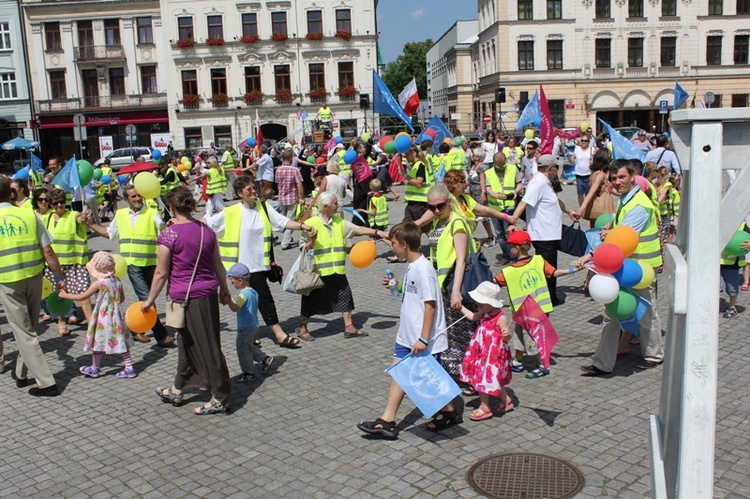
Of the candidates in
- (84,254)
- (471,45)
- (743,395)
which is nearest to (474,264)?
(743,395)

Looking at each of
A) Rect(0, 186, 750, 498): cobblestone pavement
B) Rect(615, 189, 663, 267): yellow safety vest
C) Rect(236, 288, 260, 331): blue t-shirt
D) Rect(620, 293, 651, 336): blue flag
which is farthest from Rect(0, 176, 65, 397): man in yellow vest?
Rect(615, 189, 663, 267): yellow safety vest

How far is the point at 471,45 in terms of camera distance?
6831 cm

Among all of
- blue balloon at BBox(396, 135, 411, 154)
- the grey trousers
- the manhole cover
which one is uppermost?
blue balloon at BBox(396, 135, 411, 154)

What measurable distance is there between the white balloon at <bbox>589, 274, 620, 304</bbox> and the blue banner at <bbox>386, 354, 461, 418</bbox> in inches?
56.5

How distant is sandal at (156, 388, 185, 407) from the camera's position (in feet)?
20.4

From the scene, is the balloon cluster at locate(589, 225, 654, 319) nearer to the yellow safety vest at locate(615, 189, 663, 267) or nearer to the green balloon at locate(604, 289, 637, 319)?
the green balloon at locate(604, 289, 637, 319)

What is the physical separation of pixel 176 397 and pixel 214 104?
45585mm

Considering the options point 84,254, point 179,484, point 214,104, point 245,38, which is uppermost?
point 245,38

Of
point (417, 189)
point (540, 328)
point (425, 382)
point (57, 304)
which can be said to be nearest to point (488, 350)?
point (540, 328)

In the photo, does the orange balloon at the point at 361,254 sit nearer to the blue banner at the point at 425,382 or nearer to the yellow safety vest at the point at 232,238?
the yellow safety vest at the point at 232,238

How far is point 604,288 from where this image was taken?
5688 millimetres

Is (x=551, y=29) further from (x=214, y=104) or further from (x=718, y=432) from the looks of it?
(x=718, y=432)

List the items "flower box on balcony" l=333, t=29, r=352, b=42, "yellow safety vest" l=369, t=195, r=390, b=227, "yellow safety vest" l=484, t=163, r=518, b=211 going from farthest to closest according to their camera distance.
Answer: "flower box on balcony" l=333, t=29, r=352, b=42 → "yellow safety vest" l=369, t=195, r=390, b=227 → "yellow safety vest" l=484, t=163, r=518, b=211

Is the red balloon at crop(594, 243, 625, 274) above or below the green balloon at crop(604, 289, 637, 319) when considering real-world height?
above
